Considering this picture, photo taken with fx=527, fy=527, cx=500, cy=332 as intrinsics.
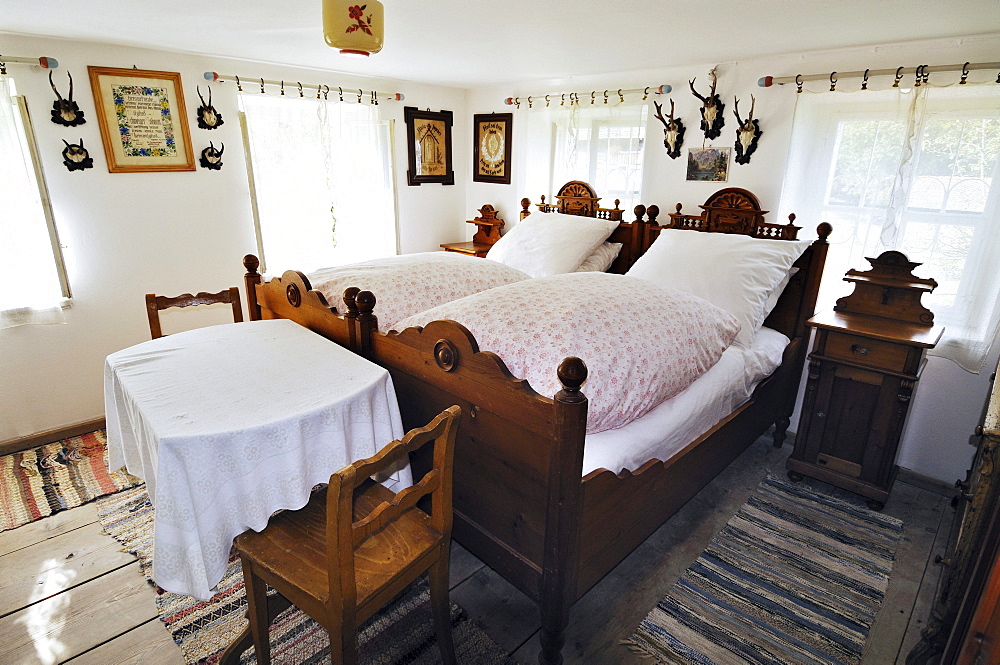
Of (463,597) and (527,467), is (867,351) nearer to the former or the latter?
(527,467)

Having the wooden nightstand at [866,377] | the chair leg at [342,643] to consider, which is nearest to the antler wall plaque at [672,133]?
the wooden nightstand at [866,377]

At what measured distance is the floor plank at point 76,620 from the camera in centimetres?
160

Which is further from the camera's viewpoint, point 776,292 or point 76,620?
point 776,292

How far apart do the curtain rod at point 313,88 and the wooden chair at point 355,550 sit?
264 cm

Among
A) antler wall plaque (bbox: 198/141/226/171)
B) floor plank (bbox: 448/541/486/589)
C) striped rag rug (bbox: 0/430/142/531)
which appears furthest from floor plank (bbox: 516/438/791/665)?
antler wall plaque (bbox: 198/141/226/171)

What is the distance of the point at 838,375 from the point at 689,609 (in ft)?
4.03

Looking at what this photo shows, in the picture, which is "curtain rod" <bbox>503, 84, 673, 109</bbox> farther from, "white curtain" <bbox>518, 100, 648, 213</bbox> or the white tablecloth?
the white tablecloth

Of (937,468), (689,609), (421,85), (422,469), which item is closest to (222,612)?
(422,469)

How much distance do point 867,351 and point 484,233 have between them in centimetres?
267

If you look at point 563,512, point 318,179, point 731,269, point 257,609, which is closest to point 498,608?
point 563,512

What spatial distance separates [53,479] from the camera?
97.3 inches

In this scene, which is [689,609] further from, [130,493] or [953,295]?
[130,493]

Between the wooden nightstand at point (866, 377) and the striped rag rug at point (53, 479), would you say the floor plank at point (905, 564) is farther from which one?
the striped rag rug at point (53, 479)

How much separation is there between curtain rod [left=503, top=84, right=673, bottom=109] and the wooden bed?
1.92 m
